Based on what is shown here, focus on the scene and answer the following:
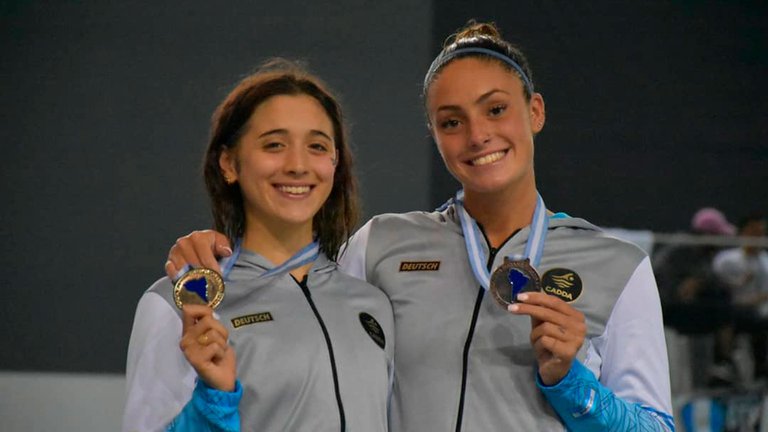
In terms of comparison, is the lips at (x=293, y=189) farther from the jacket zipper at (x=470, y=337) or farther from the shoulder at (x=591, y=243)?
the shoulder at (x=591, y=243)

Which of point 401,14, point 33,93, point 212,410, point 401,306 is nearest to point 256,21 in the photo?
point 401,14

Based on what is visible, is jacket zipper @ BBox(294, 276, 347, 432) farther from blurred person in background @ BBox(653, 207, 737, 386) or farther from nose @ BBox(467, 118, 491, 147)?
blurred person in background @ BBox(653, 207, 737, 386)

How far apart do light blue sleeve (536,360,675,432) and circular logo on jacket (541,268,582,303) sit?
0.16 m

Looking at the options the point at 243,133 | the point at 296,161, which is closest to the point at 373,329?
the point at 296,161

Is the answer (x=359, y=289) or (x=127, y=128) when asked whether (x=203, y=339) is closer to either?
(x=359, y=289)

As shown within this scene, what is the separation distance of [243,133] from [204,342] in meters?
0.50

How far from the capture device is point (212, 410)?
177cm

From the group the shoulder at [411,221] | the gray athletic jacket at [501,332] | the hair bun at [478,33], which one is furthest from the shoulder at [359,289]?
the hair bun at [478,33]

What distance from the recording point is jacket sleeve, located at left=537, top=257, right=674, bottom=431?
192 centimetres

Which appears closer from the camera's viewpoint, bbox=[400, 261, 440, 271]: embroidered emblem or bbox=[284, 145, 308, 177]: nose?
bbox=[284, 145, 308, 177]: nose

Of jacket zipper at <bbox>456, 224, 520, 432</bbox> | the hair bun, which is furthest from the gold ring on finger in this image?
the hair bun

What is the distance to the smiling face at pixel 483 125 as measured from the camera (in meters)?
2.07

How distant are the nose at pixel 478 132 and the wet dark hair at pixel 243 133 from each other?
0.29m

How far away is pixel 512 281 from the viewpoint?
74.9 inches
